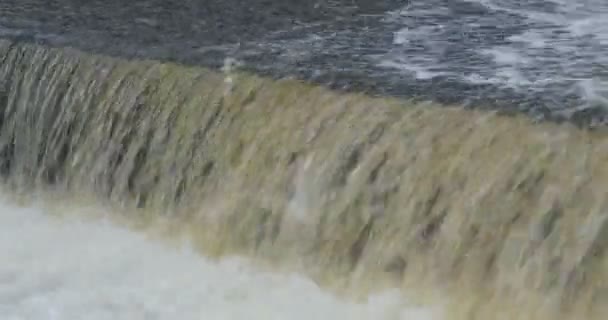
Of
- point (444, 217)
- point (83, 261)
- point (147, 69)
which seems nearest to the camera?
point (444, 217)

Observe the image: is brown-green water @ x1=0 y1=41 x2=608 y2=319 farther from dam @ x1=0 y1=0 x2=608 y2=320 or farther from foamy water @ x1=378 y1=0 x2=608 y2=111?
foamy water @ x1=378 y1=0 x2=608 y2=111

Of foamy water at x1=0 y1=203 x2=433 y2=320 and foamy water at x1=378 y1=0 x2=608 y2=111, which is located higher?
foamy water at x1=378 y1=0 x2=608 y2=111

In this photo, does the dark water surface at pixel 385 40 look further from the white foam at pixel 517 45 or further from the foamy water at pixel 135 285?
the foamy water at pixel 135 285

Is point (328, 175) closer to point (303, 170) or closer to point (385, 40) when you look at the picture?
point (303, 170)

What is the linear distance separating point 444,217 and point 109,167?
169cm

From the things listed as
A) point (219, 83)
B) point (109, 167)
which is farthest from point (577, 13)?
point (109, 167)

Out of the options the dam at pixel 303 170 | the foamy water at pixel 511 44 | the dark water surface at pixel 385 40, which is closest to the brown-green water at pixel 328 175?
the dam at pixel 303 170

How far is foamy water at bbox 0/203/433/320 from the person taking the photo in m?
4.45

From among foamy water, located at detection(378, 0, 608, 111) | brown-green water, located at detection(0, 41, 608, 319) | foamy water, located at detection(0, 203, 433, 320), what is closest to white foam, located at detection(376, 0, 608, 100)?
foamy water, located at detection(378, 0, 608, 111)

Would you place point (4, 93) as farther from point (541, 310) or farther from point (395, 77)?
A: point (541, 310)

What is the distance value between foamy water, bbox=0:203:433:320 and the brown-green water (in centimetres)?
9

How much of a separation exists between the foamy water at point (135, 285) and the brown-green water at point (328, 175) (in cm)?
9

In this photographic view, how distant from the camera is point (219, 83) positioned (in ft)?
16.5

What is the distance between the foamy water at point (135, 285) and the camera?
445 centimetres
